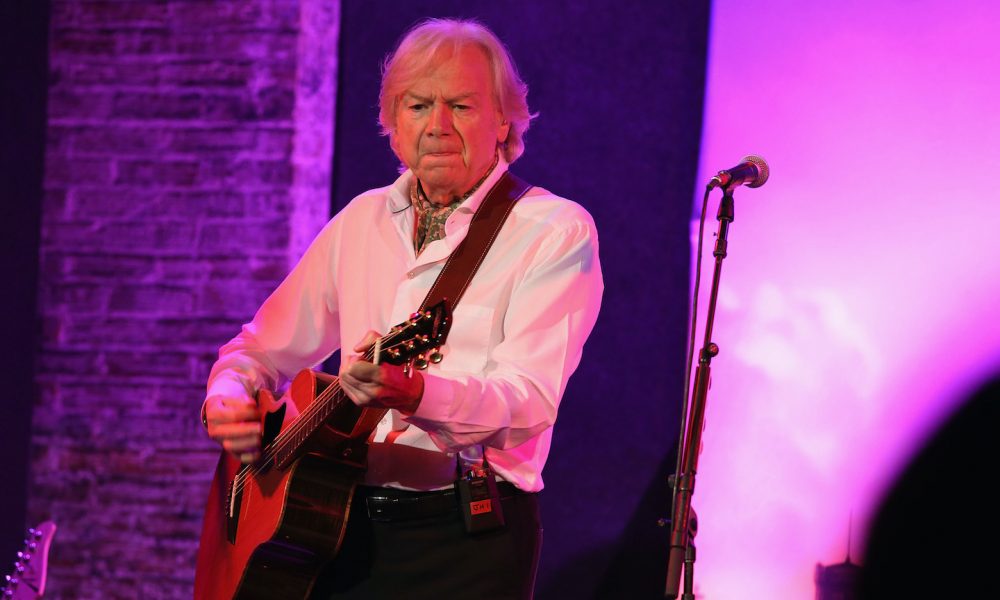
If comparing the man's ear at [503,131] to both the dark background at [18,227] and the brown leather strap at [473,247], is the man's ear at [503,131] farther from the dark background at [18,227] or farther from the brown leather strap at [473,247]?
the dark background at [18,227]

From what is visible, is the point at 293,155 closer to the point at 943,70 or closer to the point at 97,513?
the point at 97,513

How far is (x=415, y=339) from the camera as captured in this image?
2018mm

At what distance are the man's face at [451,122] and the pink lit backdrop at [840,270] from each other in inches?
54.5

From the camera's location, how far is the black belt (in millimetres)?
2320

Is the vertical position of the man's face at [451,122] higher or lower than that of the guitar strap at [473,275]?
higher

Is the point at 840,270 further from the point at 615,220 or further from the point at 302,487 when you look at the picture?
the point at 302,487

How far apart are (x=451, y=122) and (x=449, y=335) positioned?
1.72ft

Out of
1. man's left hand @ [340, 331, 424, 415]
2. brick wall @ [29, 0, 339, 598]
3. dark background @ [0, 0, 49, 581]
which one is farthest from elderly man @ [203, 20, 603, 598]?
dark background @ [0, 0, 49, 581]

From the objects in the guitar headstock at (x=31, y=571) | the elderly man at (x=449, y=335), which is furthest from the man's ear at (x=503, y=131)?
the guitar headstock at (x=31, y=571)

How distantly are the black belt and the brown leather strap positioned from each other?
16.0 inches

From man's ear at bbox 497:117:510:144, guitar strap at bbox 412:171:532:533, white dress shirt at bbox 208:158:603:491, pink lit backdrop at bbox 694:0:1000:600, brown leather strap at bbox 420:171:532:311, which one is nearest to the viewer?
white dress shirt at bbox 208:158:603:491

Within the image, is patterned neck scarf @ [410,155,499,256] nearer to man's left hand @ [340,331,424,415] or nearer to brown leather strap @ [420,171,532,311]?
brown leather strap @ [420,171,532,311]

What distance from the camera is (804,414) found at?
11.7 ft

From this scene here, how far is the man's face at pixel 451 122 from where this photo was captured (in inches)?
100
